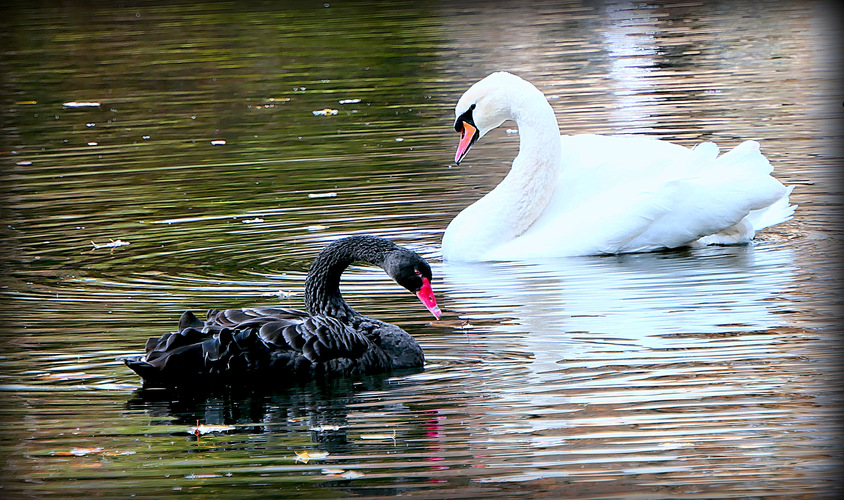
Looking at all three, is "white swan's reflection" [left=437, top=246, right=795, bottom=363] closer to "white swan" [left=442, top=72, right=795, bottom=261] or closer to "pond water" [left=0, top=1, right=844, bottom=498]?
"pond water" [left=0, top=1, right=844, bottom=498]

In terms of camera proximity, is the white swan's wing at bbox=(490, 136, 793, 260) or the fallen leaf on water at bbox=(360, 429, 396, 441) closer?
the fallen leaf on water at bbox=(360, 429, 396, 441)

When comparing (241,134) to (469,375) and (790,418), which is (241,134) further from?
(790,418)

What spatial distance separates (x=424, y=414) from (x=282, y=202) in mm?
5900

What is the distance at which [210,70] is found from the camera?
22.8 metres

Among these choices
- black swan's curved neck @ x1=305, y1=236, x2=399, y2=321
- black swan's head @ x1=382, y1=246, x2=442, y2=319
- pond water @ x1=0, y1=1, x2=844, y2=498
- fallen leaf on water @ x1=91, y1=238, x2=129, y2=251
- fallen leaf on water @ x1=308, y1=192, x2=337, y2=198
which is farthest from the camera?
fallen leaf on water @ x1=308, y1=192, x2=337, y2=198

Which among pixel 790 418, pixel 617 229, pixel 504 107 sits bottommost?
pixel 790 418

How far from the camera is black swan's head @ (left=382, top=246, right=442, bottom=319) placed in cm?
781

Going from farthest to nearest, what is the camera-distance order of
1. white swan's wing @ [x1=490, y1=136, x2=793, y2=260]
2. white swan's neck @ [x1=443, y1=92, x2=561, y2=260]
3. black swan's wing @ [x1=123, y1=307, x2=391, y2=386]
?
white swan's neck @ [x1=443, y1=92, x2=561, y2=260] → white swan's wing @ [x1=490, y1=136, x2=793, y2=260] → black swan's wing @ [x1=123, y1=307, x2=391, y2=386]

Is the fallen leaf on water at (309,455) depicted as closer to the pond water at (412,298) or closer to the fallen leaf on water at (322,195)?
the pond water at (412,298)

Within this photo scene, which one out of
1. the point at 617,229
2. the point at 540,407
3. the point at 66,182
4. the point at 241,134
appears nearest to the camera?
the point at 540,407

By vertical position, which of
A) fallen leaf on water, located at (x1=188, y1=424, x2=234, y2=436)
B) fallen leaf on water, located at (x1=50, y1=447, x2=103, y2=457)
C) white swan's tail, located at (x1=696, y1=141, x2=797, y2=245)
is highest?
white swan's tail, located at (x1=696, y1=141, x2=797, y2=245)

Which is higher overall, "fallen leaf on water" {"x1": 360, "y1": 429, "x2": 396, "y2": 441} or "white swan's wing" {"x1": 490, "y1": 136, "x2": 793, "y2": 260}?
"white swan's wing" {"x1": 490, "y1": 136, "x2": 793, "y2": 260}

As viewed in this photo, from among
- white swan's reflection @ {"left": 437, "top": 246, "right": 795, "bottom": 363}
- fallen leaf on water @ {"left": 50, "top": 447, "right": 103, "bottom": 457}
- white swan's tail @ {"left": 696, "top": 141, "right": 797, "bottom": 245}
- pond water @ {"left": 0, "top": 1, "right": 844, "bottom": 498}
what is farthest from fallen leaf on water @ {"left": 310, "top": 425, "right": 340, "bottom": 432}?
white swan's tail @ {"left": 696, "top": 141, "right": 797, "bottom": 245}

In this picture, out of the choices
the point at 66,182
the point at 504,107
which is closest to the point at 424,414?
the point at 504,107
